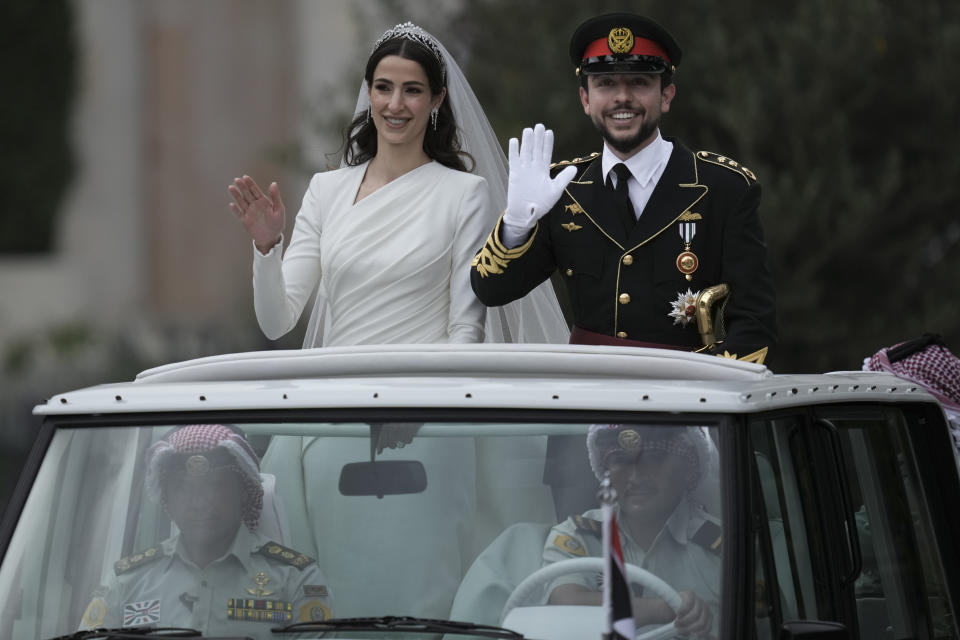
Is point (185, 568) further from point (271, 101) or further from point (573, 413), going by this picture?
point (271, 101)

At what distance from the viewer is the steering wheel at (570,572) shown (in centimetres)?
354

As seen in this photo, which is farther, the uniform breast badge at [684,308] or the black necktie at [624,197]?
the black necktie at [624,197]

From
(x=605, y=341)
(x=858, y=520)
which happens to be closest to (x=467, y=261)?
(x=605, y=341)

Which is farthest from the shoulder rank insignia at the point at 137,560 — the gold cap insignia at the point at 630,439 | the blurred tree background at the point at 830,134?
the blurred tree background at the point at 830,134

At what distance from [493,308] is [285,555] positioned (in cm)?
219

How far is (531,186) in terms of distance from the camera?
498cm

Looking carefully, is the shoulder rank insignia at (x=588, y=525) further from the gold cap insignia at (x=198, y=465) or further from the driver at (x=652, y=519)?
the gold cap insignia at (x=198, y=465)

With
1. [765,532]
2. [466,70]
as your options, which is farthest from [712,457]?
[466,70]

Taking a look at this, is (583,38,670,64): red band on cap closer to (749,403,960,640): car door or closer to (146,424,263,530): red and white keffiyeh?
(749,403,960,640): car door

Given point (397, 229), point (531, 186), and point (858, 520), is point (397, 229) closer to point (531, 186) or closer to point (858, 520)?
point (531, 186)

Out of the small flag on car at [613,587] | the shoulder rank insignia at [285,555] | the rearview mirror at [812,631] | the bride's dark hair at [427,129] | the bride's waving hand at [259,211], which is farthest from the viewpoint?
the bride's dark hair at [427,129]

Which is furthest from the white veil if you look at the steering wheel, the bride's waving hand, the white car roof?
the steering wheel

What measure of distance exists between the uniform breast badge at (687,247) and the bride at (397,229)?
2.29 ft

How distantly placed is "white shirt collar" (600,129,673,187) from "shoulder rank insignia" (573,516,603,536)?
173 centimetres
